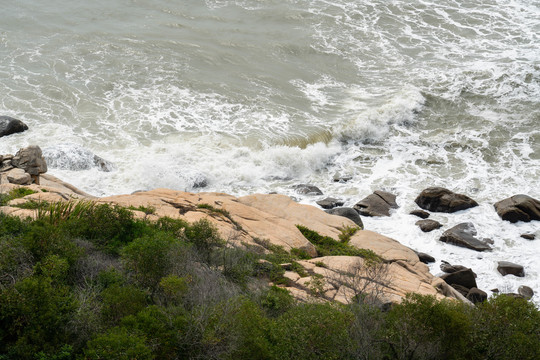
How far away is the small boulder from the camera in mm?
18984

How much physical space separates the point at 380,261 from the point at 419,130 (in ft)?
46.5

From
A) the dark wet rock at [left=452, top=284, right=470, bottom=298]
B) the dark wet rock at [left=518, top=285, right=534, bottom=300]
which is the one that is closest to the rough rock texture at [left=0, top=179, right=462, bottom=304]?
the dark wet rock at [left=452, top=284, right=470, bottom=298]

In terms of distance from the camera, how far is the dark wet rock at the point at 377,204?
72.8ft

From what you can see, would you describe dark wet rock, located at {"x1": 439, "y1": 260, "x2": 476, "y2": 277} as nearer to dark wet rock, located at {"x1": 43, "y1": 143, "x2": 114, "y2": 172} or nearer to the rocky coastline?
the rocky coastline

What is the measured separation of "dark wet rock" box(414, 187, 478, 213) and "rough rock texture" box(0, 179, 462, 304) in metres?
4.69

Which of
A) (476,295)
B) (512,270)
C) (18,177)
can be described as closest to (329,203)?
(476,295)

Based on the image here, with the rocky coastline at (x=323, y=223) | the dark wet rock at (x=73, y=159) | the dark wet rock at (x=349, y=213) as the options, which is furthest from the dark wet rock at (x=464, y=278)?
the dark wet rock at (x=73, y=159)

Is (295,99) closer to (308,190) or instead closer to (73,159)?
(308,190)

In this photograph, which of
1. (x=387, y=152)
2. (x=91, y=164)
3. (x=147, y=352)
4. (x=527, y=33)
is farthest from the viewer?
(x=527, y=33)

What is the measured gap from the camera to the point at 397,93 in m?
31.2

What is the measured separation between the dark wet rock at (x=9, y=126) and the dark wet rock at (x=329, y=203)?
588 inches

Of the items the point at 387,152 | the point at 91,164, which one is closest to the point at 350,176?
the point at 387,152

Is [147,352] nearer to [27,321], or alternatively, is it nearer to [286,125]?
[27,321]

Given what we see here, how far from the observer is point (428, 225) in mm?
21250
